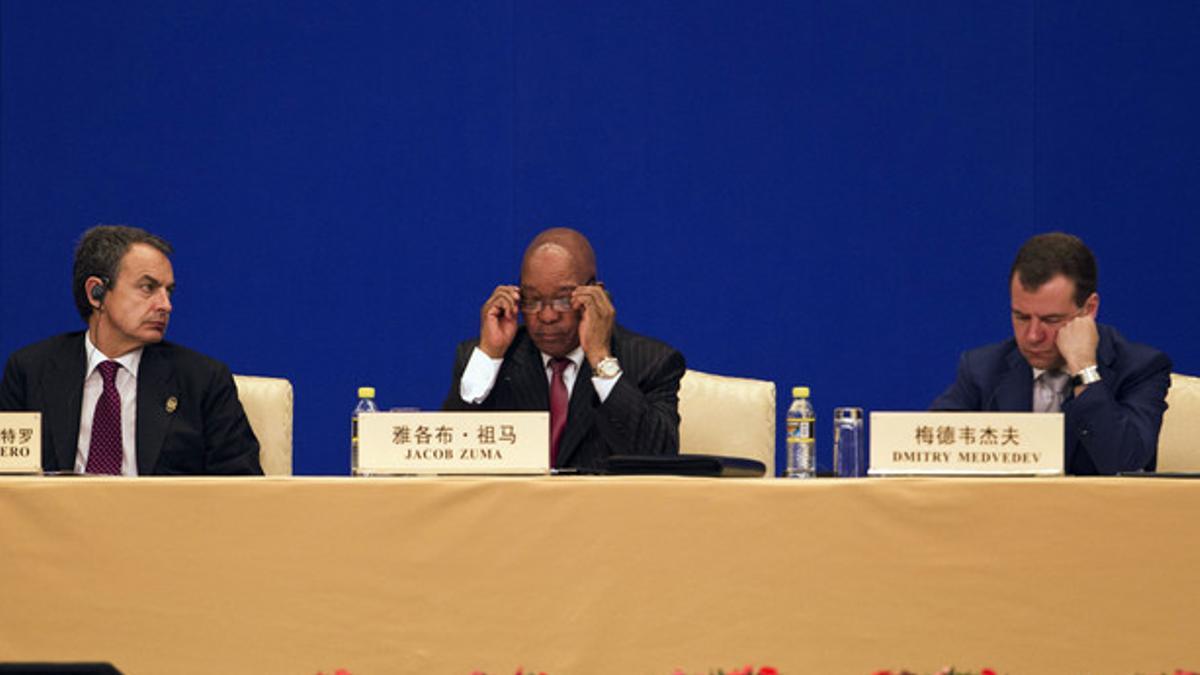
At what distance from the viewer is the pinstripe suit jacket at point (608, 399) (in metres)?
2.79

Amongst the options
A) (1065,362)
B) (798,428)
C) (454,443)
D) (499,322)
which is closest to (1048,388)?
(1065,362)

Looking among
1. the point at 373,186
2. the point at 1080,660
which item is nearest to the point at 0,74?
the point at 373,186

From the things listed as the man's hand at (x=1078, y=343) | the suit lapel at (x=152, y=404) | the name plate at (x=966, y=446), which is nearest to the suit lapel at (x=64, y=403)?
the suit lapel at (x=152, y=404)

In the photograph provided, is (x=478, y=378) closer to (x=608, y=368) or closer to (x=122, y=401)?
(x=608, y=368)

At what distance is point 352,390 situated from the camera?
13.1 feet

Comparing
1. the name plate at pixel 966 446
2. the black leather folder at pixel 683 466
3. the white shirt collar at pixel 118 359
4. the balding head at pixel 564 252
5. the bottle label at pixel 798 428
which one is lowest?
the black leather folder at pixel 683 466

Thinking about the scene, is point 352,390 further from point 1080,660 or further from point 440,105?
point 1080,660

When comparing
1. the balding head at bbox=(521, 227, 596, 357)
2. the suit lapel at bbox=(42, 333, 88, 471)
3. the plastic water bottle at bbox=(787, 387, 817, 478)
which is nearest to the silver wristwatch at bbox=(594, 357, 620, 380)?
the balding head at bbox=(521, 227, 596, 357)

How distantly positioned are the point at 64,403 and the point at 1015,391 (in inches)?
73.5

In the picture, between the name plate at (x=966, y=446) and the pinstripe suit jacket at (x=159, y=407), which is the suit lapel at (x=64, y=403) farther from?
the name plate at (x=966, y=446)

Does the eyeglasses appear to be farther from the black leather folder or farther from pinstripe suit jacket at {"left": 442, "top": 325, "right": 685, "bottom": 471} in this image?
the black leather folder

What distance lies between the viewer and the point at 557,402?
299cm

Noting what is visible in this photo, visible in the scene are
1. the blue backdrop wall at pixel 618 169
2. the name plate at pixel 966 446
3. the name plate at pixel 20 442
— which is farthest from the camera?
the blue backdrop wall at pixel 618 169

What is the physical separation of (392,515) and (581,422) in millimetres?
1183
